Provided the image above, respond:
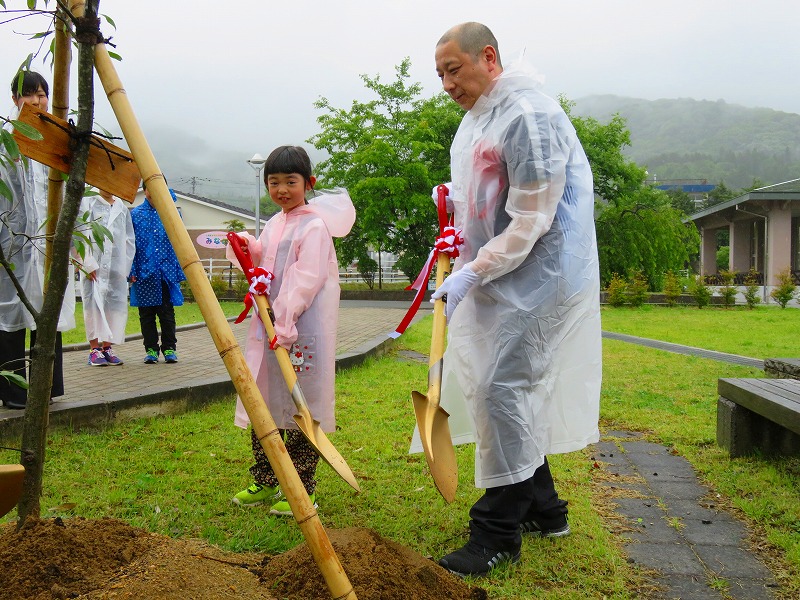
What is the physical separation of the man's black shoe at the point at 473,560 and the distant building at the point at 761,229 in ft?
76.3

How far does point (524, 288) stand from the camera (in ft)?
9.52

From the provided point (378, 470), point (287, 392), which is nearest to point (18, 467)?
point (287, 392)

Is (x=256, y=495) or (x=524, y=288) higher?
(x=524, y=288)

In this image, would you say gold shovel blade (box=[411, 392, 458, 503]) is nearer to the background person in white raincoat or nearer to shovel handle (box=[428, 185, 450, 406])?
shovel handle (box=[428, 185, 450, 406])

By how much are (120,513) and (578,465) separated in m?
2.49

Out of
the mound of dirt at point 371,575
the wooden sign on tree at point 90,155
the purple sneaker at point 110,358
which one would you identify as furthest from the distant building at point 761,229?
the wooden sign on tree at point 90,155

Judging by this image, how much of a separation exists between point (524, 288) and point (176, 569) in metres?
1.57

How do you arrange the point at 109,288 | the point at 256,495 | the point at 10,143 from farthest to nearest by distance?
the point at 109,288
the point at 256,495
the point at 10,143

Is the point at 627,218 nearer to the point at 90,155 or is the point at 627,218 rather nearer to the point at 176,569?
the point at 90,155

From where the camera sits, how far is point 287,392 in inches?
138

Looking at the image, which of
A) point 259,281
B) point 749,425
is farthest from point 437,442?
point 749,425

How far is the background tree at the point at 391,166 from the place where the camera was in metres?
A: 23.9

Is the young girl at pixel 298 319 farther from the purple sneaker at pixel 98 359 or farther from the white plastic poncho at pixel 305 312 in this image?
the purple sneaker at pixel 98 359

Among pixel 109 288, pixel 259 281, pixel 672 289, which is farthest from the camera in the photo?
pixel 672 289
